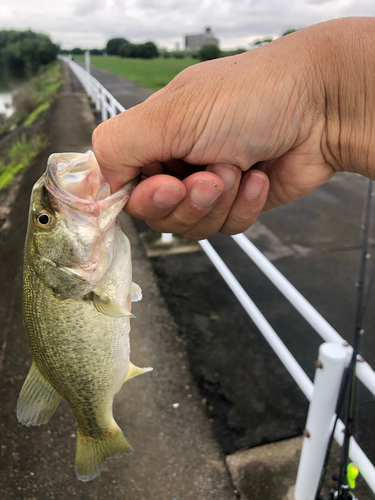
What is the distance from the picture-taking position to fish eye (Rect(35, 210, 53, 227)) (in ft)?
4.50

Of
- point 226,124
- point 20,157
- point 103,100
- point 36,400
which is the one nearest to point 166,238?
point 36,400

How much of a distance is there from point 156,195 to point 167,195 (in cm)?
4

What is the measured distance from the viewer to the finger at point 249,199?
1500mm

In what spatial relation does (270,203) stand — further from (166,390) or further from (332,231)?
(332,231)

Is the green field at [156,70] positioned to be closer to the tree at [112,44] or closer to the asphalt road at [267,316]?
the asphalt road at [267,316]

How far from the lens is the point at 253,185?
1499 mm

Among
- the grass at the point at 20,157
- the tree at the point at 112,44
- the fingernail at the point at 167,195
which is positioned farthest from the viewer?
the tree at the point at 112,44

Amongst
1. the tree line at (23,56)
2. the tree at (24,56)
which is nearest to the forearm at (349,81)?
the tree line at (23,56)

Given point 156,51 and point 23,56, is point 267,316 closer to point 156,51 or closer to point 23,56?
point 156,51

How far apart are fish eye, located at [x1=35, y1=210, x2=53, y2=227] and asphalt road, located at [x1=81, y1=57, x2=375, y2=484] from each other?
7.21 ft

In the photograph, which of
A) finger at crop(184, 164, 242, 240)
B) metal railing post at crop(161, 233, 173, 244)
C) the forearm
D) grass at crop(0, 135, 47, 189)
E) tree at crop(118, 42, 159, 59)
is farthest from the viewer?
tree at crop(118, 42, 159, 59)

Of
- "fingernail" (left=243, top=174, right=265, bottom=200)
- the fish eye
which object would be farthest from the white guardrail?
the fish eye

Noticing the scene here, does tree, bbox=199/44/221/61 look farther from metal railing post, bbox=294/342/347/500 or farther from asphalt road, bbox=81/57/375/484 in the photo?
asphalt road, bbox=81/57/375/484

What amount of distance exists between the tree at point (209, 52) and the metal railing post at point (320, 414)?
1.38m
